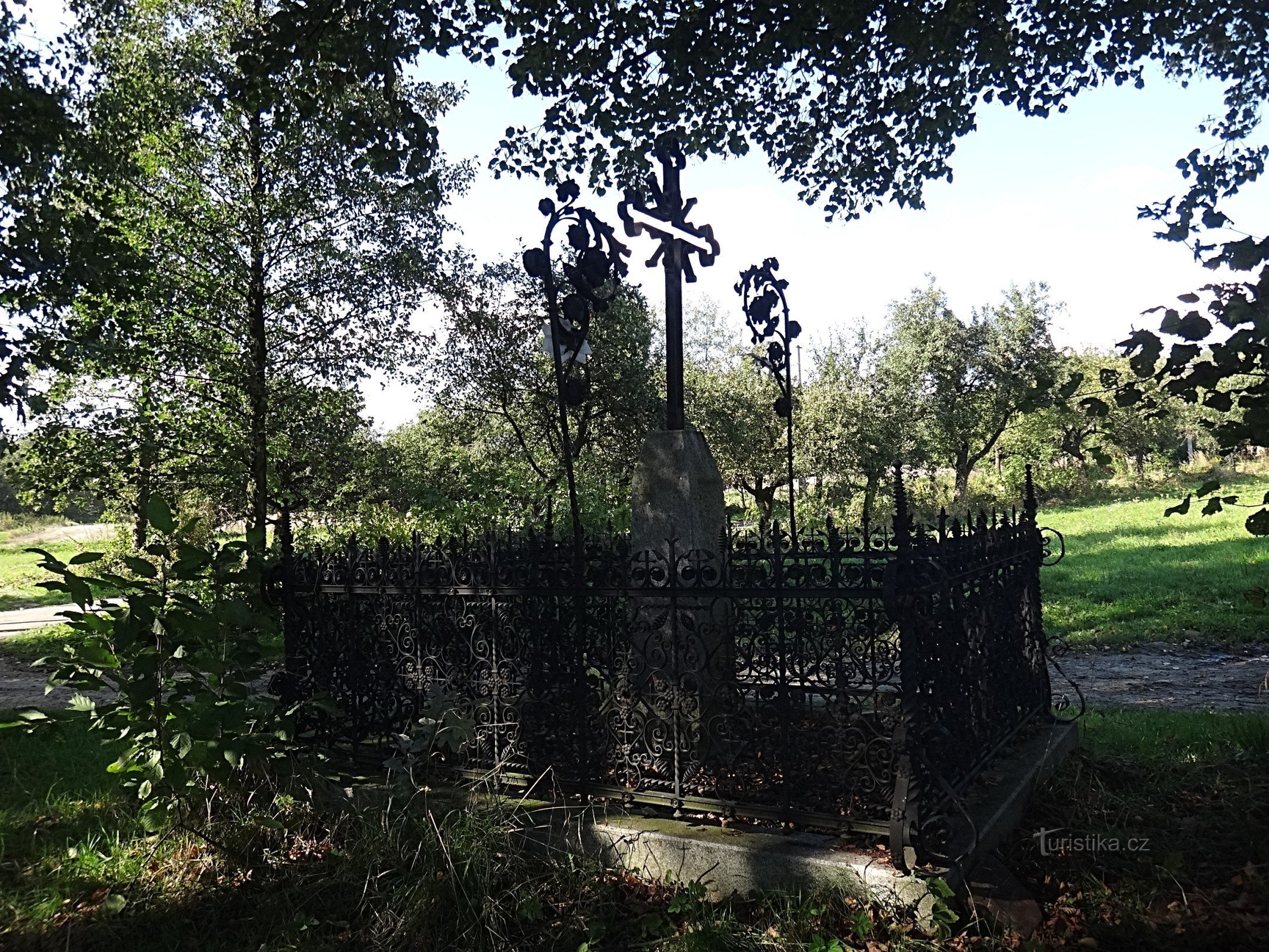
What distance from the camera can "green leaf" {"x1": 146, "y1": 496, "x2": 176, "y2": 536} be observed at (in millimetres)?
4246

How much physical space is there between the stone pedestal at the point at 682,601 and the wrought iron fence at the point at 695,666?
0.02m

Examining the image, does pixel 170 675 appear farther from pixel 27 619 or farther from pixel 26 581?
pixel 26 581

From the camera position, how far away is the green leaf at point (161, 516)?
425cm

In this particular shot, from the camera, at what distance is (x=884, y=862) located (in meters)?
3.42

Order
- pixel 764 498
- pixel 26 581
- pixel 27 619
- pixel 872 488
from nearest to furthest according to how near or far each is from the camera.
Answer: pixel 27 619
pixel 26 581
pixel 764 498
pixel 872 488

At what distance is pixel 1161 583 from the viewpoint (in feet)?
38.6

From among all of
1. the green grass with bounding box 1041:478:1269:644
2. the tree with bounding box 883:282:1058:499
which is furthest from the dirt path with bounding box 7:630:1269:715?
the tree with bounding box 883:282:1058:499

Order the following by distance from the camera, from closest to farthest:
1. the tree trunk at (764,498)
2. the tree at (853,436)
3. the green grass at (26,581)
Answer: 1. the green grass at (26,581)
2. the tree trunk at (764,498)
3. the tree at (853,436)

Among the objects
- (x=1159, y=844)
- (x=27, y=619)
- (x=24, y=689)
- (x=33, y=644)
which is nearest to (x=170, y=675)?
(x=1159, y=844)

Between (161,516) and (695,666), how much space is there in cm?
272

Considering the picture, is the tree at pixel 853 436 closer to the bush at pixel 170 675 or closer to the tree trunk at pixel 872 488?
the tree trunk at pixel 872 488

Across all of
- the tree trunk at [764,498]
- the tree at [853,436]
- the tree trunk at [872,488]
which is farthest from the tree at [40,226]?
the tree at [853,436]

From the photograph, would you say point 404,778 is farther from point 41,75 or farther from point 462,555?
point 41,75

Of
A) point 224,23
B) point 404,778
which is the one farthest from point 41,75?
point 404,778
